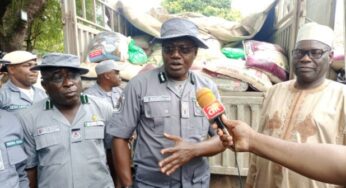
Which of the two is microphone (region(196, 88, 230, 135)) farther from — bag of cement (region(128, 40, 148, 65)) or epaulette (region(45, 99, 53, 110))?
bag of cement (region(128, 40, 148, 65))

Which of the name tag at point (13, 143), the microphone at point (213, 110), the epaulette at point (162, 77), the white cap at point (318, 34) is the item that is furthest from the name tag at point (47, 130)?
the white cap at point (318, 34)

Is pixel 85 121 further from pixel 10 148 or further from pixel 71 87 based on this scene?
pixel 10 148

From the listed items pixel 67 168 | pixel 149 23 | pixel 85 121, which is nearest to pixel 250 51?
pixel 149 23

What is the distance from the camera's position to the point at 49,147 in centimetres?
176

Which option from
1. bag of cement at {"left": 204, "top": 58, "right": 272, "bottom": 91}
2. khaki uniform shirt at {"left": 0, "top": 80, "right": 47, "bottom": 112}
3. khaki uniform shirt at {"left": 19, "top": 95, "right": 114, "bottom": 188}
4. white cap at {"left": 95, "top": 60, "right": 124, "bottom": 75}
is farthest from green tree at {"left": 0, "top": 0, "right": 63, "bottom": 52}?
khaki uniform shirt at {"left": 19, "top": 95, "right": 114, "bottom": 188}

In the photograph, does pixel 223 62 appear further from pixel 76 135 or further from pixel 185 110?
pixel 76 135

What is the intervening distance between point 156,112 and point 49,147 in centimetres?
64

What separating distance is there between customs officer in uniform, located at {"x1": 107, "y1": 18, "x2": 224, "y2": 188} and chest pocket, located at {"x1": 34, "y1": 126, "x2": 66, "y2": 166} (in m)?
0.29

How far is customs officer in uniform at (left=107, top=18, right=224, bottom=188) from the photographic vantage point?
178cm

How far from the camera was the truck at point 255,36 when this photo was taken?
273 centimetres

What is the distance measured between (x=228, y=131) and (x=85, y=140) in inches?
40.7

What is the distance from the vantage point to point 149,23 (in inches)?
168

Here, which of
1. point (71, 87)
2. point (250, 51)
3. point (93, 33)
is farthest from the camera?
point (93, 33)

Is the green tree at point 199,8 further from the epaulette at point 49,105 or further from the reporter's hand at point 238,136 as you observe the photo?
the reporter's hand at point 238,136
